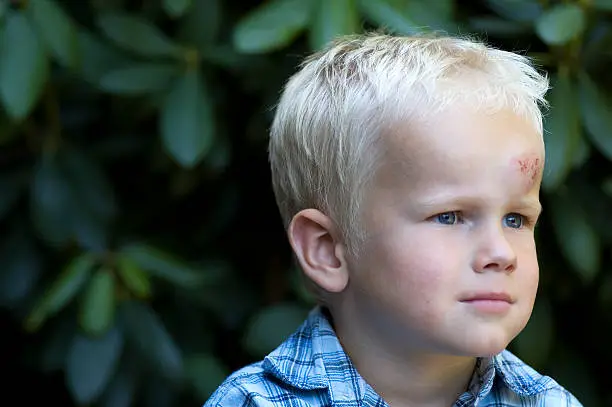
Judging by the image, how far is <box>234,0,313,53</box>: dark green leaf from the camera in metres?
2.20

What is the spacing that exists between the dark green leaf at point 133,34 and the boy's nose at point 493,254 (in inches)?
45.3

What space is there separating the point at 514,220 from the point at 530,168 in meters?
0.07

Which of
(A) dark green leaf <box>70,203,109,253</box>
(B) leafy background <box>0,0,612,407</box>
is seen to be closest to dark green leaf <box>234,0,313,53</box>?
(B) leafy background <box>0,0,612,407</box>

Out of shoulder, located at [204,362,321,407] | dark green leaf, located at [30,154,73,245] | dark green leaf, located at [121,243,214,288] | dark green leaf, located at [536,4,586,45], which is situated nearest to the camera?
shoulder, located at [204,362,321,407]

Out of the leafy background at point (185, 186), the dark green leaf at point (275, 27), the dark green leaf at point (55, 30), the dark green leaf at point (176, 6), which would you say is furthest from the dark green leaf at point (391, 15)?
the dark green leaf at point (55, 30)

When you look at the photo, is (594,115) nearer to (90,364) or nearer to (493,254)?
(493,254)

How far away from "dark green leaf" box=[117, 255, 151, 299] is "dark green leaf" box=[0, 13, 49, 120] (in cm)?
36

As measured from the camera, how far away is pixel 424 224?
1436 millimetres

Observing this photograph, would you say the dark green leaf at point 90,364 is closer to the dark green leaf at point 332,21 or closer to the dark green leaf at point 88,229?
the dark green leaf at point 88,229

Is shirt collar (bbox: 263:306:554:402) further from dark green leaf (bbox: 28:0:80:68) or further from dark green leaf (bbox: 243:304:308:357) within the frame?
dark green leaf (bbox: 28:0:80:68)

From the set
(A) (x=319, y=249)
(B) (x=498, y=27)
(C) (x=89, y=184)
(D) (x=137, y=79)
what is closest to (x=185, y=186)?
(C) (x=89, y=184)

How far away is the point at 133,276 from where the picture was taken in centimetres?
233

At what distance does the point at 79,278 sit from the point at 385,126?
3.30ft

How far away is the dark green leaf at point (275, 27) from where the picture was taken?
2.20 metres
